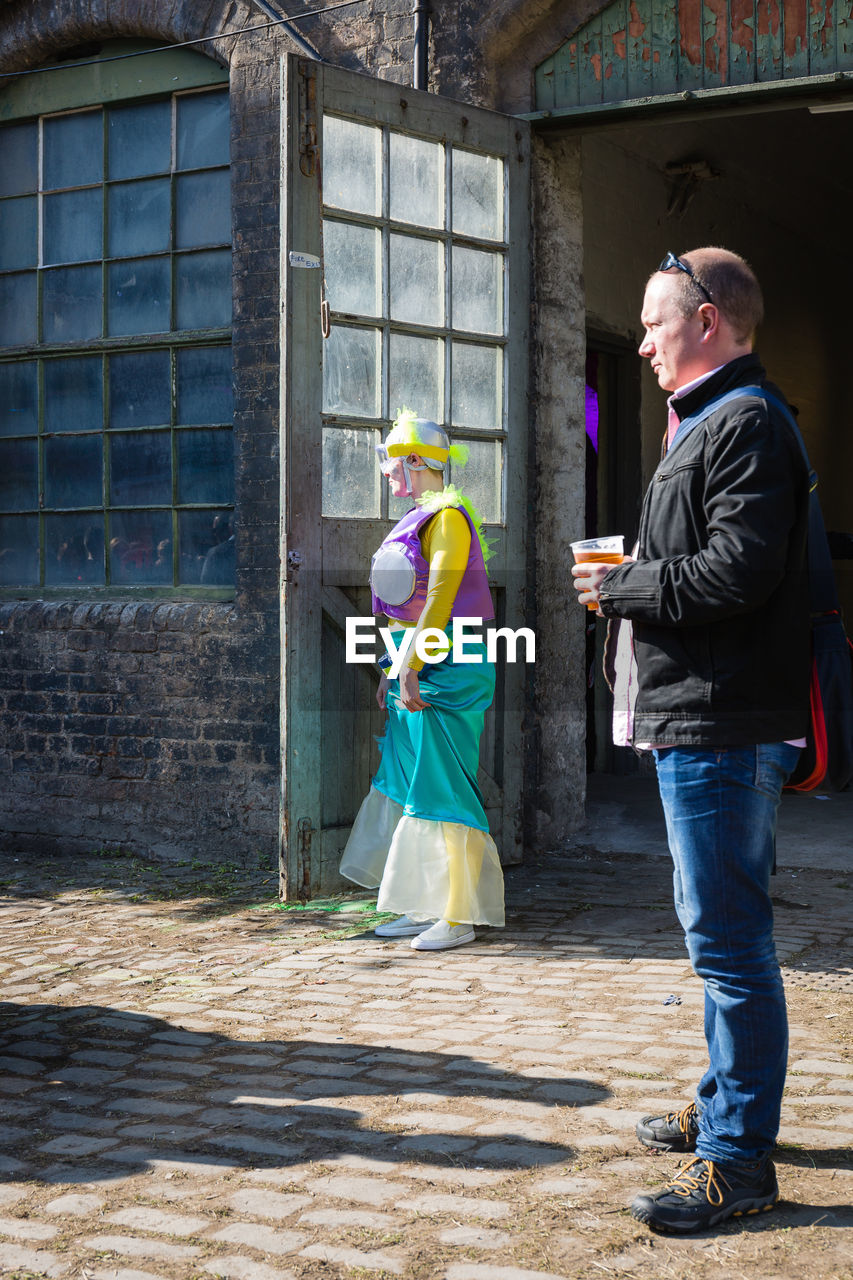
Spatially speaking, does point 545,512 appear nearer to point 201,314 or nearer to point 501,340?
point 501,340

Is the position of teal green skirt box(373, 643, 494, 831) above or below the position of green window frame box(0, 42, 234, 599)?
below

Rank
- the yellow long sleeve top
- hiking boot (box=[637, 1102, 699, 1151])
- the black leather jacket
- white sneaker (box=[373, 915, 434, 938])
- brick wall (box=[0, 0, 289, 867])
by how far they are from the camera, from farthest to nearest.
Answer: brick wall (box=[0, 0, 289, 867])
white sneaker (box=[373, 915, 434, 938])
the yellow long sleeve top
hiking boot (box=[637, 1102, 699, 1151])
the black leather jacket

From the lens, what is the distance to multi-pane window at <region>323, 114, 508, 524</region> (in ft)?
20.7

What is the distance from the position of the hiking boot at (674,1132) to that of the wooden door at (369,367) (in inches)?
118

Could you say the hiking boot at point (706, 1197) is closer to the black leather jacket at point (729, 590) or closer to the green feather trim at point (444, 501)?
the black leather jacket at point (729, 590)

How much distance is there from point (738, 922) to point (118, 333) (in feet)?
20.1

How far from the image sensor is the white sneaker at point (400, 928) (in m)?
5.73

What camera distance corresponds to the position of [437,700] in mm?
5590

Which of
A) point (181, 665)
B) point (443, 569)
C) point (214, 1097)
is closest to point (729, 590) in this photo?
point (214, 1097)

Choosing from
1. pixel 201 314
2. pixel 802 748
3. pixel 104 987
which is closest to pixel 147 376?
pixel 201 314

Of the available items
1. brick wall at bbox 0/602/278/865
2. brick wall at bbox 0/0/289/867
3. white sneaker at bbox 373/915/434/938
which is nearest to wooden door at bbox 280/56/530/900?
white sneaker at bbox 373/915/434/938

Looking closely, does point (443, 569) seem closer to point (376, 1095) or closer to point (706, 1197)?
point (376, 1095)

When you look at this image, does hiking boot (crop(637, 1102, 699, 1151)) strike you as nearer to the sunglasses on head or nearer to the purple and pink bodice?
the sunglasses on head

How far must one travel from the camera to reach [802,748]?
3002 mm
